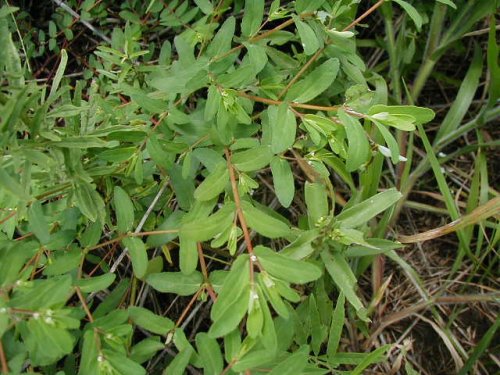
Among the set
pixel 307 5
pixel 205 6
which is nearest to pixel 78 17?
pixel 205 6

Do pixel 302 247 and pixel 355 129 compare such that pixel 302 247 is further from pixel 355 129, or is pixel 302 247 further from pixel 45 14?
pixel 45 14

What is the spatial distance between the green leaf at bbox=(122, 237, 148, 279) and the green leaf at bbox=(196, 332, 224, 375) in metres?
0.22

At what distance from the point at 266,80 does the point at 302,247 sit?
457 mm

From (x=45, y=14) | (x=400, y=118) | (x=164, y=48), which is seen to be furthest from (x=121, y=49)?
(x=400, y=118)

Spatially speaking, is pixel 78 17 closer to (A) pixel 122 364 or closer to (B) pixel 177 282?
(B) pixel 177 282

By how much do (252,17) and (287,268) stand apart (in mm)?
703

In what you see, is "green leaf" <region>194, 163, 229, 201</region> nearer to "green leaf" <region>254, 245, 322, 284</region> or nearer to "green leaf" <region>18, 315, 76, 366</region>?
"green leaf" <region>254, 245, 322, 284</region>

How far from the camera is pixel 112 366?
114 cm

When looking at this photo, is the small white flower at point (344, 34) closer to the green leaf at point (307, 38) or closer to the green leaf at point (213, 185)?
the green leaf at point (307, 38)

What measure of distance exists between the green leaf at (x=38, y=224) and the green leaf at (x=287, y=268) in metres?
0.49

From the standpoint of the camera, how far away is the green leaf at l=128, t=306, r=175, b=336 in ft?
4.16

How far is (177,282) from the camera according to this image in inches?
51.4

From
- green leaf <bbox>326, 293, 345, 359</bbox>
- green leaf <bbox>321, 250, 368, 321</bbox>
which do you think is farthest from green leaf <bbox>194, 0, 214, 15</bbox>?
green leaf <bbox>326, 293, 345, 359</bbox>

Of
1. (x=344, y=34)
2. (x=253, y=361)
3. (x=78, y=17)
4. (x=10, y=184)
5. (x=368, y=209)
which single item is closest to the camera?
(x=10, y=184)
